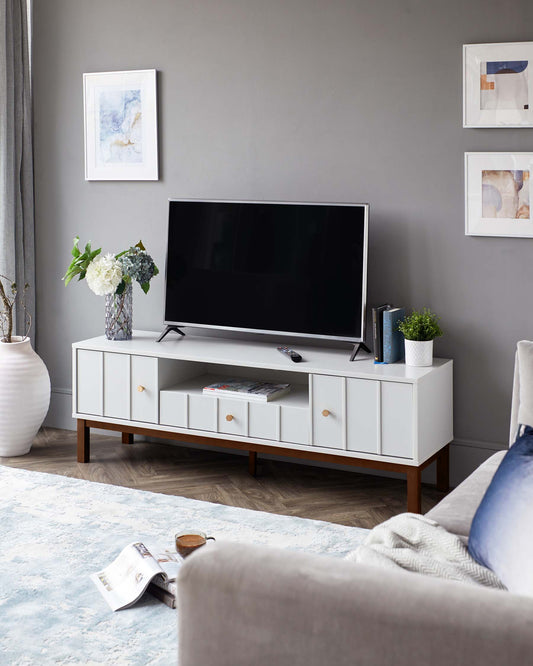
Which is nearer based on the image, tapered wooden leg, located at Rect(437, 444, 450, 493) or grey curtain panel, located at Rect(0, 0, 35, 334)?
tapered wooden leg, located at Rect(437, 444, 450, 493)

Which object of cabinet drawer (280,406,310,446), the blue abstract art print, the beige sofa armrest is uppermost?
the blue abstract art print

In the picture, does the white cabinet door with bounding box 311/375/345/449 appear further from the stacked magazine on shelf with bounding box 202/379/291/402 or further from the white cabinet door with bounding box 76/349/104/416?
the white cabinet door with bounding box 76/349/104/416

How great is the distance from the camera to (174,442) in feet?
15.2

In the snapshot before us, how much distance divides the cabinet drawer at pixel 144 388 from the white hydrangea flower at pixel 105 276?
38 centimetres

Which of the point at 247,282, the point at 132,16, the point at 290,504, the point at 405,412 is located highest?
the point at 132,16

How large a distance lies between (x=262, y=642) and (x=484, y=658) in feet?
1.02

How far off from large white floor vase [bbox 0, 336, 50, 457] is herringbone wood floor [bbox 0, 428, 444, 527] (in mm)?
107

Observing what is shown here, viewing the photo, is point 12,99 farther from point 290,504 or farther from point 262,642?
Result: point 262,642

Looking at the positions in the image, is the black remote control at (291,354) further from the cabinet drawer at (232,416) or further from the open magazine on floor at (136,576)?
the open magazine on floor at (136,576)

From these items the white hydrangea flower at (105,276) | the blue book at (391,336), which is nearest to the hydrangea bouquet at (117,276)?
the white hydrangea flower at (105,276)

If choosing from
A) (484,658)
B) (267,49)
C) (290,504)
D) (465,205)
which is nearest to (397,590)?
(484,658)

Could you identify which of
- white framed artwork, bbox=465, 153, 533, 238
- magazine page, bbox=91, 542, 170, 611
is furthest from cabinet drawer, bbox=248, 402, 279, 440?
magazine page, bbox=91, 542, 170, 611

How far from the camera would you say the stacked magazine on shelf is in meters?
3.89

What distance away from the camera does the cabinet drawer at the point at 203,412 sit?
397cm
